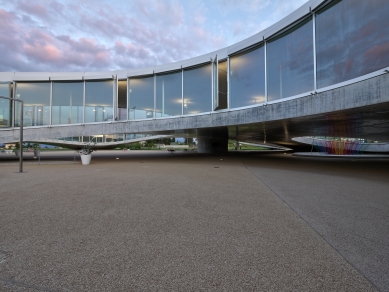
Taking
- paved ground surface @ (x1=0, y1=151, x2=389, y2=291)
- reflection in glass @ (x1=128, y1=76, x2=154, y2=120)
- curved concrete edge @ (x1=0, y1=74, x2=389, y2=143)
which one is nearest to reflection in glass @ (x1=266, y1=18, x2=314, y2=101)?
curved concrete edge @ (x1=0, y1=74, x2=389, y2=143)

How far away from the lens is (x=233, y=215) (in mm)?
4812

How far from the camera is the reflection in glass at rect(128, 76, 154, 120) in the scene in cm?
1894

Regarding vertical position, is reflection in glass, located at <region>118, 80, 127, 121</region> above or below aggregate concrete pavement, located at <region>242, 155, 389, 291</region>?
above

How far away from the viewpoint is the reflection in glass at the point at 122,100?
64.5 ft

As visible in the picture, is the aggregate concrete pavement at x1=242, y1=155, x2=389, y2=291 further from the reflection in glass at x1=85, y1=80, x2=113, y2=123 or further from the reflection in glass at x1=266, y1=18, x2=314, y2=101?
the reflection in glass at x1=85, y1=80, x2=113, y2=123

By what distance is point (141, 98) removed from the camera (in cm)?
1948

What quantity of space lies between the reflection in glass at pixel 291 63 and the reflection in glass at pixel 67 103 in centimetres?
Answer: 1535

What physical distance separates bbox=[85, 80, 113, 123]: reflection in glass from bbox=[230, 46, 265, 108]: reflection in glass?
34.6ft

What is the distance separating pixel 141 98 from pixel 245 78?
29.2 ft

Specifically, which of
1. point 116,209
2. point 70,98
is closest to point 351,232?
point 116,209

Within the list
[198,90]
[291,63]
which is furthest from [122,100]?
[291,63]

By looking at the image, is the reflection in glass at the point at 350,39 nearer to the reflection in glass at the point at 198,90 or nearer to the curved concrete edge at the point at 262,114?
the curved concrete edge at the point at 262,114

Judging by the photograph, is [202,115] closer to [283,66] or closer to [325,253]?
[283,66]

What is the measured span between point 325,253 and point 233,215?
1901mm
